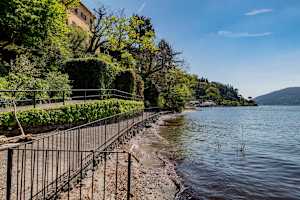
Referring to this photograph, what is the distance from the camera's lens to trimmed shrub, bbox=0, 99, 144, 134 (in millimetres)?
12859

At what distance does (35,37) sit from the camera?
914 inches

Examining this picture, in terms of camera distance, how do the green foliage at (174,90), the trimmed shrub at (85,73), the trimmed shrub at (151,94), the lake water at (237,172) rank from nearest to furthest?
the lake water at (237,172)
the trimmed shrub at (85,73)
the trimmed shrub at (151,94)
the green foliage at (174,90)

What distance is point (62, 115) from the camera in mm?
15727

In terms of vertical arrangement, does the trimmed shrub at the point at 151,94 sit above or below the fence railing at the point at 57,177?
above

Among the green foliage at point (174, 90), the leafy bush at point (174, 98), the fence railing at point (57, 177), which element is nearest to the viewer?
the fence railing at point (57, 177)

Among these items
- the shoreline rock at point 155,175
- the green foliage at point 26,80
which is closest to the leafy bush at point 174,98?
the green foliage at point 26,80

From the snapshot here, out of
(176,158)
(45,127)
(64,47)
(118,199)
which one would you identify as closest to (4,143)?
(45,127)

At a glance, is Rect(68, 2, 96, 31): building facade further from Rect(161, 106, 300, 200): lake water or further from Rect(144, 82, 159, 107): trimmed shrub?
Rect(161, 106, 300, 200): lake water

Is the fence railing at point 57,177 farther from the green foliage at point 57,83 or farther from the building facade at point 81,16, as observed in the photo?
the building facade at point 81,16

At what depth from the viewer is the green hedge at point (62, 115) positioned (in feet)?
42.2

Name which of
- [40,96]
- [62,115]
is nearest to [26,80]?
[40,96]

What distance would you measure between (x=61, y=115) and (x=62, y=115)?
71 millimetres

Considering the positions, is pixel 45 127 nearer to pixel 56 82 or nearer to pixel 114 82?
pixel 56 82

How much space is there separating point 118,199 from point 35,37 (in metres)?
18.9
